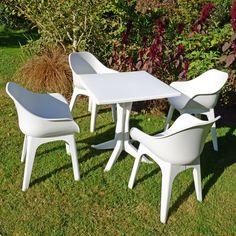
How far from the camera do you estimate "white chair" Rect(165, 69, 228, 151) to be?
194 inches

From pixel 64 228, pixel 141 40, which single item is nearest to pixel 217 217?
pixel 64 228

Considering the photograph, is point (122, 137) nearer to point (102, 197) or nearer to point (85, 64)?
point (102, 197)

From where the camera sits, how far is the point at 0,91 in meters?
7.02

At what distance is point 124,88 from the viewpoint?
4.41 m

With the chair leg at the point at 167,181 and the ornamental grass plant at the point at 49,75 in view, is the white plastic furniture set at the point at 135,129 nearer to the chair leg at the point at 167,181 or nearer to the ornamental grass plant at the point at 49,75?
the chair leg at the point at 167,181

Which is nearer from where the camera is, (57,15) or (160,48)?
(160,48)

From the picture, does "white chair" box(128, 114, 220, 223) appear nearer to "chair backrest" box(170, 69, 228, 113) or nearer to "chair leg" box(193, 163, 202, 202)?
"chair leg" box(193, 163, 202, 202)

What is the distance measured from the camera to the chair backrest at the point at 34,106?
4.01 meters

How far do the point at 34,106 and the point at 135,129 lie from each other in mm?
1259

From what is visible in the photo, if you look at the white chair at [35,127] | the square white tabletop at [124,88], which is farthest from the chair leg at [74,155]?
the square white tabletop at [124,88]

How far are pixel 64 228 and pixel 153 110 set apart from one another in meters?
3.08

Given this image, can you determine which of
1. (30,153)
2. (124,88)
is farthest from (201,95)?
(30,153)

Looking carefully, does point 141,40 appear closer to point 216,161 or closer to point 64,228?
point 216,161

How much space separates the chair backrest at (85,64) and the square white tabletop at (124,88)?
114 centimetres
